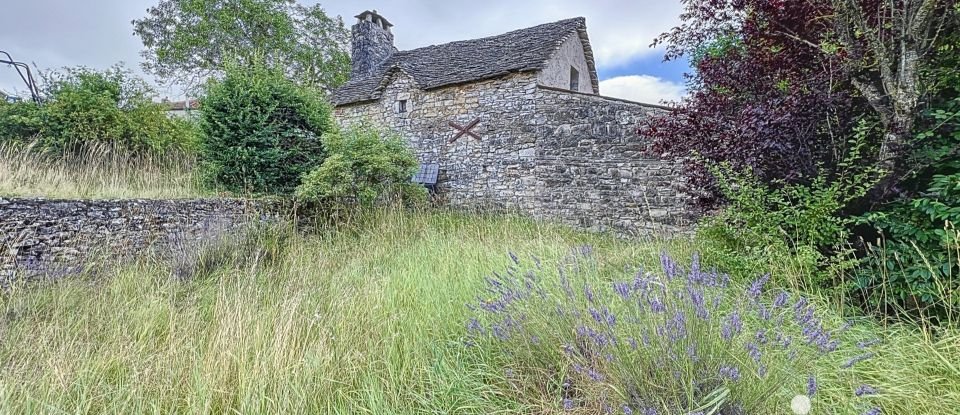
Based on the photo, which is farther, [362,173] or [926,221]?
[362,173]

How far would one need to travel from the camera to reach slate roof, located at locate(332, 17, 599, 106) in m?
9.98

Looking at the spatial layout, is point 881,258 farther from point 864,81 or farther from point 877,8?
point 877,8

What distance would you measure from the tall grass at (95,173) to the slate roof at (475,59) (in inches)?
217

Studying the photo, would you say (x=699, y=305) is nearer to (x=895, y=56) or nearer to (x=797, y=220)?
(x=797, y=220)

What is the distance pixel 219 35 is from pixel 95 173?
Result: 15052 millimetres

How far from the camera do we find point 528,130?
9.52 metres

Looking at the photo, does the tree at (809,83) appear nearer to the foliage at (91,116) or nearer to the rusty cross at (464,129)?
the rusty cross at (464,129)

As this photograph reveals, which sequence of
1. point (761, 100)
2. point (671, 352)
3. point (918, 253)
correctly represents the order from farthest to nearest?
point (761, 100) → point (918, 253) → point (671, 352)

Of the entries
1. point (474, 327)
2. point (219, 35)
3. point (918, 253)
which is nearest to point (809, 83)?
point (918, 253)

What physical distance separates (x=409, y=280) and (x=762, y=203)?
318 centimetres

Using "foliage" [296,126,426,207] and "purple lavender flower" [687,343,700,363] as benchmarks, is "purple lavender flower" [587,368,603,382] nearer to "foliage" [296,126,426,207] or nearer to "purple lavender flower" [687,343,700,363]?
"purple lavender flower" [687,343,700,363]

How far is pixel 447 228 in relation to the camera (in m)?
6.63

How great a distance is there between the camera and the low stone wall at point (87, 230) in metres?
4.08

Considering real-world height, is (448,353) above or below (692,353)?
below
